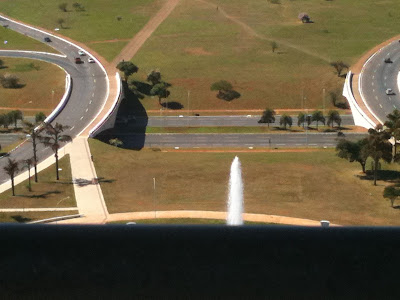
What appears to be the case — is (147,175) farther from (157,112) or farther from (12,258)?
(12,258)

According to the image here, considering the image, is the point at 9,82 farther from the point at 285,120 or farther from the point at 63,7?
the point at 63,7

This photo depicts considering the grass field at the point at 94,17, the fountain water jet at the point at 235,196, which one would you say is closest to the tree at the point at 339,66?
the grass field at the point at 94,17

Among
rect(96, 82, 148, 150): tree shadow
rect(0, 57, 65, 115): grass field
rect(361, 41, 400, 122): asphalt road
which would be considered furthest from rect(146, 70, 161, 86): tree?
rect(361, 41, 400, 122): asphalt road

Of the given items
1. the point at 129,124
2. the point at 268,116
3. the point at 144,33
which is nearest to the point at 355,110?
the point at 268,116

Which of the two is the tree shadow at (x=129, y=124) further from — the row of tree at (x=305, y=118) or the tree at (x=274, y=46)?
the tree at (x=274, y=46)

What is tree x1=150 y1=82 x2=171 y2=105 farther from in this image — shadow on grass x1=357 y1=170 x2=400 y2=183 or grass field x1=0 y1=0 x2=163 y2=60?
shadow on grass x1=357 y1=170 x2=400 y2=183
